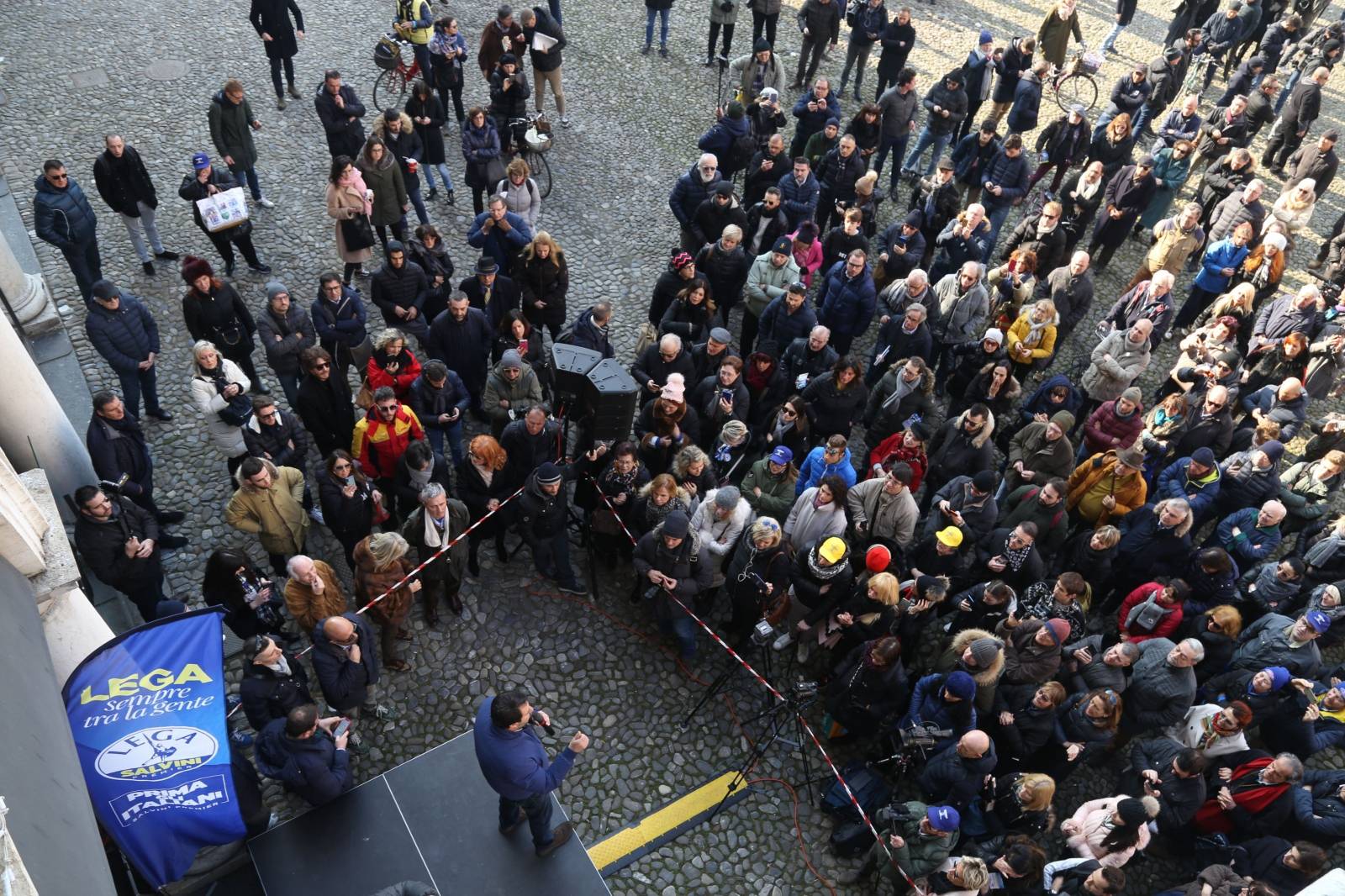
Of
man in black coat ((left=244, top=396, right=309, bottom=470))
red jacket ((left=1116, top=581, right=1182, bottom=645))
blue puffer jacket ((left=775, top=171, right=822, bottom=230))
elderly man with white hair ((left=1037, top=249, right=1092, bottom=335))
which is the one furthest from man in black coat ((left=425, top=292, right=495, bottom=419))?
red jacket ((left=1116, top=581, right=1182, bottom=645))

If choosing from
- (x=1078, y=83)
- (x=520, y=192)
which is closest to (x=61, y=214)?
(x=520, y=192)

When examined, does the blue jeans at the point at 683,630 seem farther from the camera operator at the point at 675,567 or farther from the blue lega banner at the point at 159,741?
the blue lega banner at the point at 159,741

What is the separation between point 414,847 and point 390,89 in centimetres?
1152

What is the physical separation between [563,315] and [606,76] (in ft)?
23.8

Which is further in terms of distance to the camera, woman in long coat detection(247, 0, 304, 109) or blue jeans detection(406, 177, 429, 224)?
woman in long coat detection(247, 0, 304, 109)

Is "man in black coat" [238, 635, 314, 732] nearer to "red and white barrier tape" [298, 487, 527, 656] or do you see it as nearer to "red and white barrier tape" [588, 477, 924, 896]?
"red and white barrier tape" [298, 487, 527, 656]

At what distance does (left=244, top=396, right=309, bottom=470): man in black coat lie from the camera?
7.88m

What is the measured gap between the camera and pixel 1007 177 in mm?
12430

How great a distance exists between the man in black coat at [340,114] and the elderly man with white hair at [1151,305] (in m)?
9.68

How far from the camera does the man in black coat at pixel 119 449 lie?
7.64 meters

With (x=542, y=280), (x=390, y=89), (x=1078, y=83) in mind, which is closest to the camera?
(x=542, y=280)

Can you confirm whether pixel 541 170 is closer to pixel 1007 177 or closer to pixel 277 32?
pixel 277 32

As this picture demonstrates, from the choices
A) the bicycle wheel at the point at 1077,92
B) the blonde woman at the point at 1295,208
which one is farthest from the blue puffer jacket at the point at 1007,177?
the bicycle wheel at the point at 1077,92

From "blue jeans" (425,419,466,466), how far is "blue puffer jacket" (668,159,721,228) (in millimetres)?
4104
